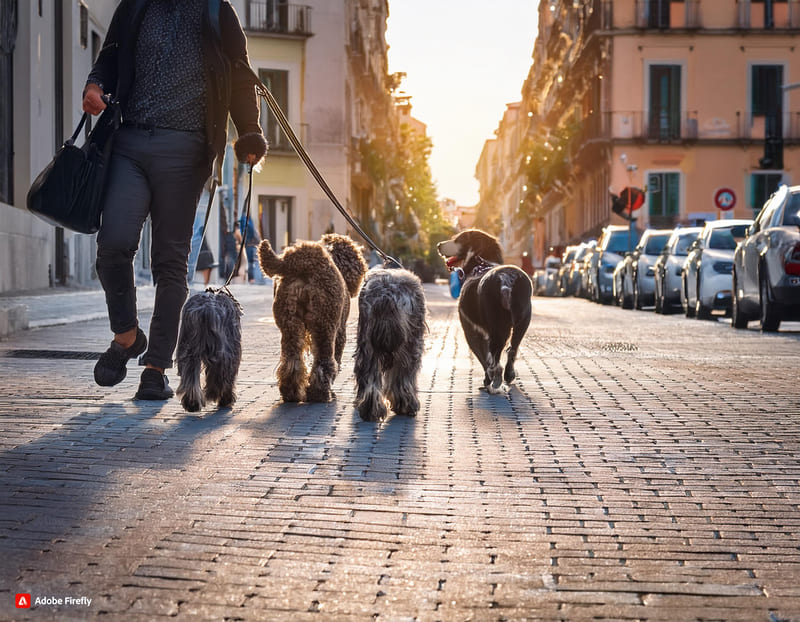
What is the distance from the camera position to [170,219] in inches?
261

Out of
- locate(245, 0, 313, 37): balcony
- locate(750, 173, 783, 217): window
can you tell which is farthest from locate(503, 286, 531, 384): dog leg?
locate(750, 173, 783, 217): window

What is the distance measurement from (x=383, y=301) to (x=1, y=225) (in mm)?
8106

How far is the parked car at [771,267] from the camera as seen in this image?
14.1m

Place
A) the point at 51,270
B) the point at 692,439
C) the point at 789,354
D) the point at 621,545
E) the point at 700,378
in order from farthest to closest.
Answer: the point at 51,270 < the point at 789,354 < the point at 700,378 < the point at 692,439 < the point at 621,545

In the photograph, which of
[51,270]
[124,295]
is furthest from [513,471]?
[51,270]

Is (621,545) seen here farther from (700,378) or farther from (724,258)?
(724,258)

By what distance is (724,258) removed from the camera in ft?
65.1

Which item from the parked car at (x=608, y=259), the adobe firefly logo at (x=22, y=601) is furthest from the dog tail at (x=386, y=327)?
the parked car at (x=608, y=259)

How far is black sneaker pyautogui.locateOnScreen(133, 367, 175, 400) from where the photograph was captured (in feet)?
21.4

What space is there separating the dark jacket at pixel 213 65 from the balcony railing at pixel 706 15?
151ft

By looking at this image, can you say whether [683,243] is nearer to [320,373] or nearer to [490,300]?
[490,300]

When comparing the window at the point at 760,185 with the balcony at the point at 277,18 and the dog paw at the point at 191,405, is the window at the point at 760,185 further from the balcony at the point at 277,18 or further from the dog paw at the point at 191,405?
the dog paw at the point at 191,405

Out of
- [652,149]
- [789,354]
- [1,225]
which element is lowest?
[789,354]

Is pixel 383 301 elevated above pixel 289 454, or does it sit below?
above
